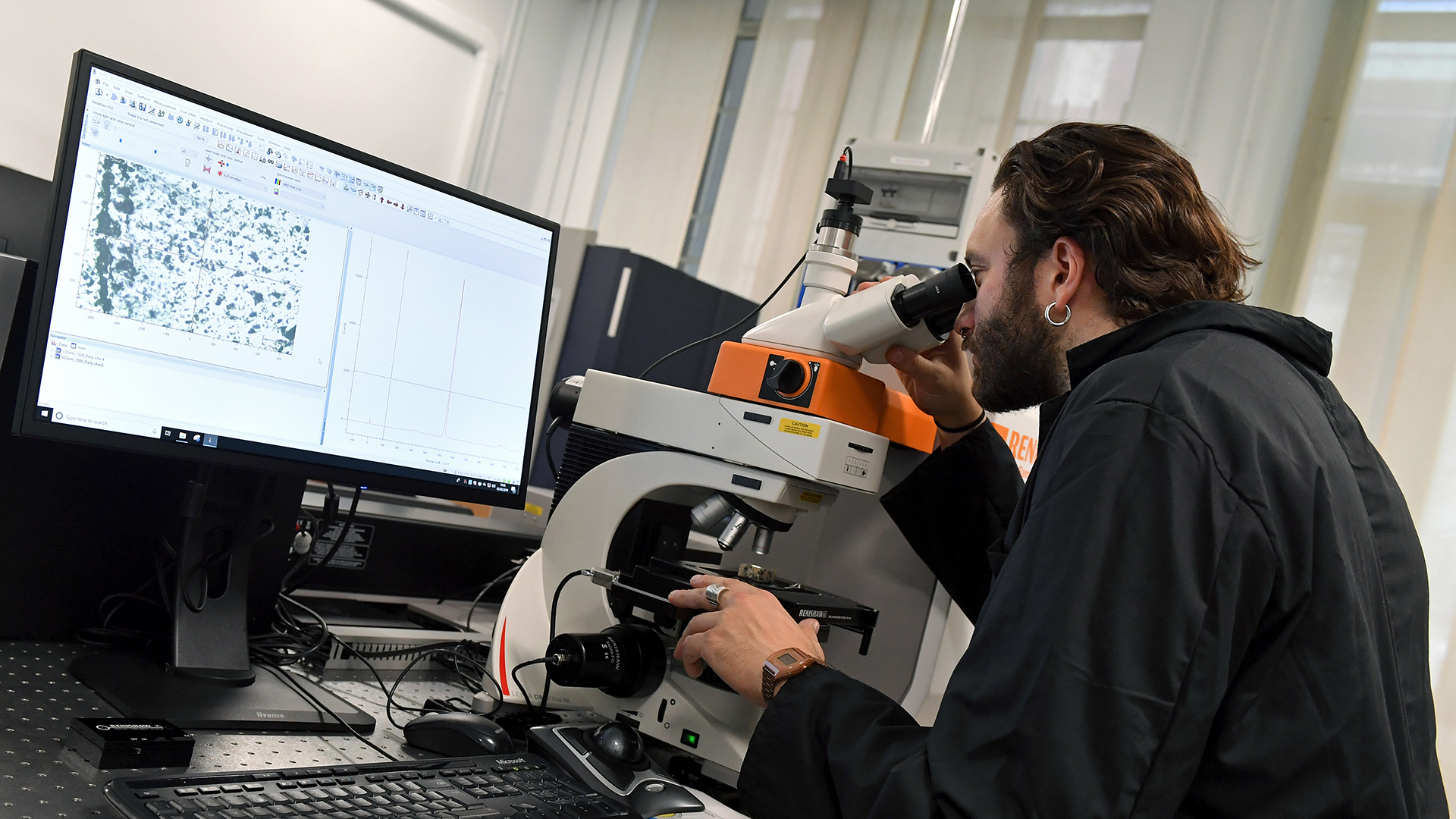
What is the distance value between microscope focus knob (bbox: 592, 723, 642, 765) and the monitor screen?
28 cm

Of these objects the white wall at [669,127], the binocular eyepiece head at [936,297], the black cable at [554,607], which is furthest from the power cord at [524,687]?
the white wall at [669,127]

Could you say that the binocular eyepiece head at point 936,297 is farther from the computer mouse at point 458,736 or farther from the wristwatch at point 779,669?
the computer mouse at point 458,736

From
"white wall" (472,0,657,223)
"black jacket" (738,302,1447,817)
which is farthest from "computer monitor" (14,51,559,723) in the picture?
"white wall" (472,0,657,223)

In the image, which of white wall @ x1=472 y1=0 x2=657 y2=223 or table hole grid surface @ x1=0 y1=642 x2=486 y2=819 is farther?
white wall @ x1=472 y1=0 x2=657 y2=223

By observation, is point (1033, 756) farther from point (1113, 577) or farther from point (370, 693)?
point (370, 693)

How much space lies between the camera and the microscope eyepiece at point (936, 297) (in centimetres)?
87

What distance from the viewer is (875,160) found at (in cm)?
241

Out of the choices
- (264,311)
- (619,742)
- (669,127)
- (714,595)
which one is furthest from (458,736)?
(669,127)

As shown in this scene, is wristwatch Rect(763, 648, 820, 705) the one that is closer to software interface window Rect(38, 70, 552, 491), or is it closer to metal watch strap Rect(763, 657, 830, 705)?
metal watch strap Rect(763, 657, 830, 705)

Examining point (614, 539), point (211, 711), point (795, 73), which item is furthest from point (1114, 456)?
point (795, 73)

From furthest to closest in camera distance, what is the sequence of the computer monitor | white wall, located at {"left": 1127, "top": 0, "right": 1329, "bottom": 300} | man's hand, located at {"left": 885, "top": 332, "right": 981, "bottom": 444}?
1. white wall, located at {"left": 1127, "top": 0, "right": 1329, "bottom": 300}
2. man's hand, located at {"left": 885, "top": 332, "right": 981, "bottom": 444}
3. the computer monitor

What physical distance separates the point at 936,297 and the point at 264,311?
0.56 metres

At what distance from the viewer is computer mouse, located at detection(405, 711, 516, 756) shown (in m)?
0.77

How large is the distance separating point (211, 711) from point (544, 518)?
0.78 m
